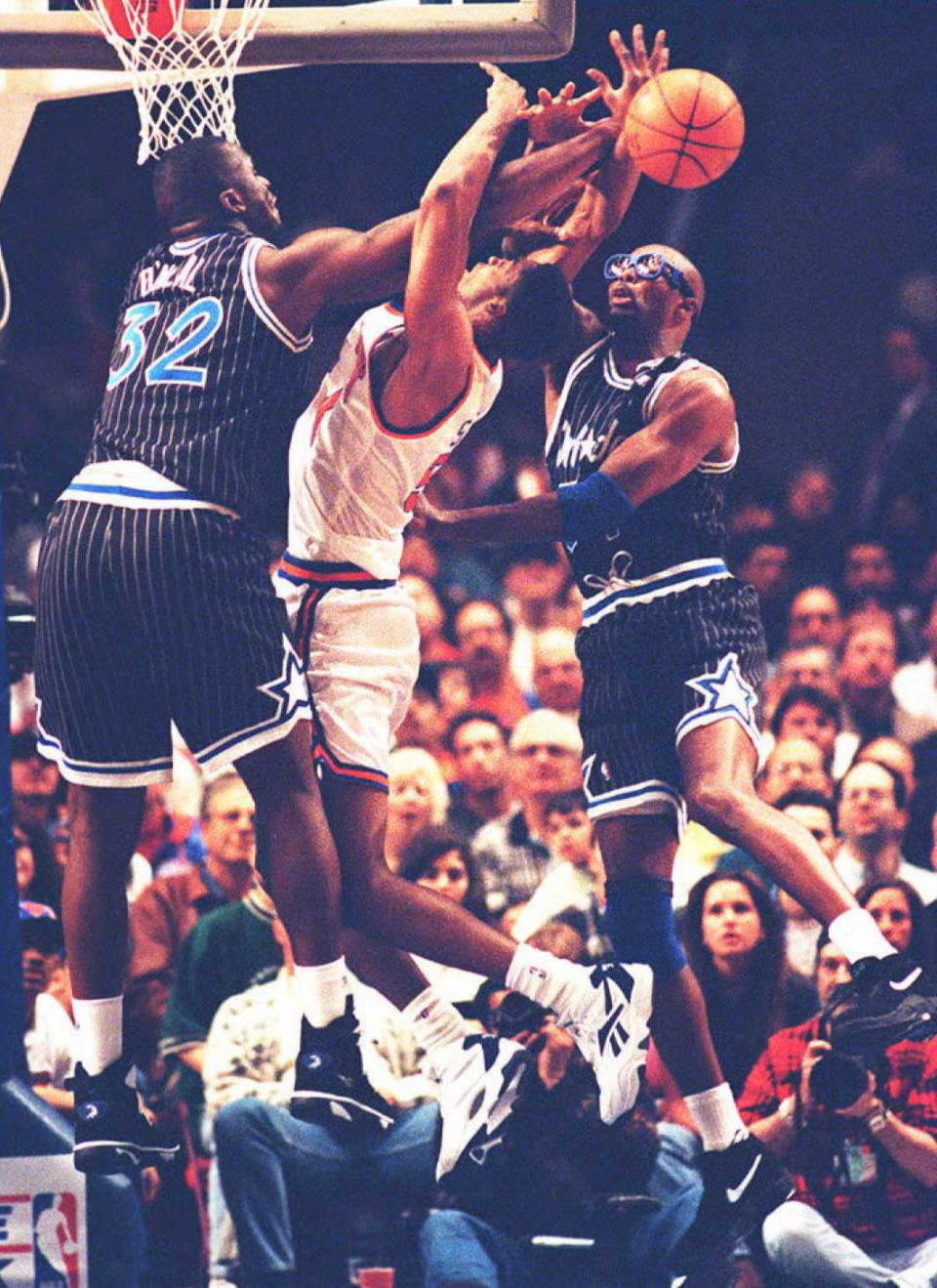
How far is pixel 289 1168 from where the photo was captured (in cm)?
670

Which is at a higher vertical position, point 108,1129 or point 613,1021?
point 613,1021

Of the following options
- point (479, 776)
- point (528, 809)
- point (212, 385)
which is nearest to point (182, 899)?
point (479, 776)

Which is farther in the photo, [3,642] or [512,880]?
[512,880]

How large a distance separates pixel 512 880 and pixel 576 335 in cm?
199

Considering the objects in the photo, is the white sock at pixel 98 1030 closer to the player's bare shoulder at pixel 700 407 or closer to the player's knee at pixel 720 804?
the player's knee at pixel 720 804

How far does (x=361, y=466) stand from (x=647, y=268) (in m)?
1.10

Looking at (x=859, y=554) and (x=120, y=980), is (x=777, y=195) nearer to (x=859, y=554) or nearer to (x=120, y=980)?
(x=859, y=554)

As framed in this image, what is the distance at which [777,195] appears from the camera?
966cm

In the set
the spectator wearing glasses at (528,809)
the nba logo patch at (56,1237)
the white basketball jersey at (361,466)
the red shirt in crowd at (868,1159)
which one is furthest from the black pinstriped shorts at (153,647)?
the red shirt in crowd at (868,1159)

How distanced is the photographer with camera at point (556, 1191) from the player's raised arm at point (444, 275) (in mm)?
1928

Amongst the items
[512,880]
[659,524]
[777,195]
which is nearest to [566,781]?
[512,880]

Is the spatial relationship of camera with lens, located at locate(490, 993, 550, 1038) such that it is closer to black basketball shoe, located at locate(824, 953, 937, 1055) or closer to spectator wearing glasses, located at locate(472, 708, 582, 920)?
spectator wearing glasses, located at locate(472, 708, 582, 920)

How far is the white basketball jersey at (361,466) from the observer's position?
20.1ft

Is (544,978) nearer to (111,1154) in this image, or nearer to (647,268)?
(111,1154)
